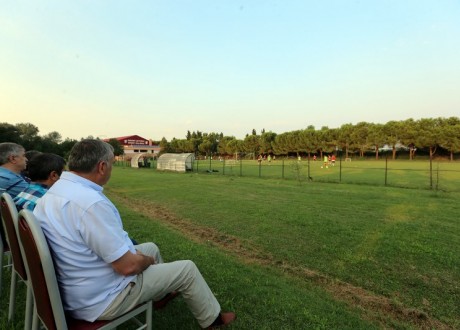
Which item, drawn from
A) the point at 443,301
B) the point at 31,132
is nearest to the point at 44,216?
the point at 443,301

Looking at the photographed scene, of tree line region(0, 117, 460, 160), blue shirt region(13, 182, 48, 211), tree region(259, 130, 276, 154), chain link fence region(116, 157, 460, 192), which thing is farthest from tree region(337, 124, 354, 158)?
blue shirt region(13, 182, 48, 211)

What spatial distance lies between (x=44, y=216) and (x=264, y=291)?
101 inches

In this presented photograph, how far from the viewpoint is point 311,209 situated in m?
9.01

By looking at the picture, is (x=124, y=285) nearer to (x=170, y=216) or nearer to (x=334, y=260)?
(x=334, y=260)

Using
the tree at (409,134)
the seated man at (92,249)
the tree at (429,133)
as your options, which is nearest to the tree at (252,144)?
the tree at (409,134)

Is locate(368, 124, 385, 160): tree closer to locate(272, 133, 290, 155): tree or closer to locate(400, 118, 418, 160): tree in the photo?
locate(400, 118, 418, 160): tree

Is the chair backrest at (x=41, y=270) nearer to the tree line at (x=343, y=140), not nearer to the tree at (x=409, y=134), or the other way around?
the tree line at (x=343, y=140)

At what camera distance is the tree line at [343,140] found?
49.6m

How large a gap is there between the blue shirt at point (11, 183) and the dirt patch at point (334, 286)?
336 cm

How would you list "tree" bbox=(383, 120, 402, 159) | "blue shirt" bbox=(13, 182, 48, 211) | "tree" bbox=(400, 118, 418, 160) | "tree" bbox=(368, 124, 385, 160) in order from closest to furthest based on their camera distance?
"blue shirt" bbox=(13, 182, 48, 211), "tree" bbox=(400, 118, 418, 160), "tree" bbox=(383, 120, 402, 159), "tree" bbox=(368, 124, 385, 160)

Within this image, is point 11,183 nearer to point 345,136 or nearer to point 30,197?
point 30,197

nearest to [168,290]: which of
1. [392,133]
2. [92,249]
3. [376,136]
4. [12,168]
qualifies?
[92,249]

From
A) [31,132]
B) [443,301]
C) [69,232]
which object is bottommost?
[443,301]

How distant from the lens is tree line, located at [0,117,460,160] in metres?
49.6
